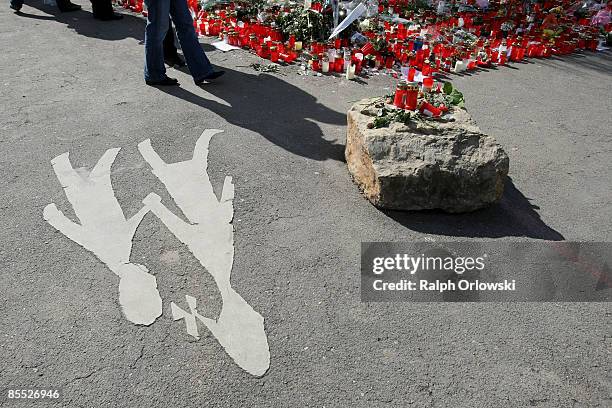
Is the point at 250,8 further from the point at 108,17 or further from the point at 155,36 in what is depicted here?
the point at 155,36

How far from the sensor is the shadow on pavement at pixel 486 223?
3879 mm

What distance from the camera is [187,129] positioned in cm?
520

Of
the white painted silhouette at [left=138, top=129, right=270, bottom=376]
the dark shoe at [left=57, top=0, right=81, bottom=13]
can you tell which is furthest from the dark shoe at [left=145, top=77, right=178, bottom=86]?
the dark shoe at [left=57, top=0, right=81, bottom=13]

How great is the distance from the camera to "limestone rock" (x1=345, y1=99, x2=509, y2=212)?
3.92 m

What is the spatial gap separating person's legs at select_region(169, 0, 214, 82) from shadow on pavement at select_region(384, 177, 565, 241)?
342 cm

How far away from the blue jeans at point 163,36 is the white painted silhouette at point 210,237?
145 centimetres

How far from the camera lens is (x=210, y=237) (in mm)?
3693

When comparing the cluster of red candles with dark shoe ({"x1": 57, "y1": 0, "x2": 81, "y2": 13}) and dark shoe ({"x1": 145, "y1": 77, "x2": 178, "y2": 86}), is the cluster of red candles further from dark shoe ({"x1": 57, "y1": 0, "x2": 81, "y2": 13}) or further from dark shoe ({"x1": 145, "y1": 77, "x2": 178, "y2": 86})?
dark shoe ({"x1": 145, "y1": 77, "x2": 178, "y2": 86})

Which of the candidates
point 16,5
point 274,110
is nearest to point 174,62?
point 274,110

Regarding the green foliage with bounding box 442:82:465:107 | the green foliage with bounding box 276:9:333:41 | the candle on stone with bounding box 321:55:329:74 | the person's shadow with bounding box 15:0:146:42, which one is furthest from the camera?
the person's shadow with bounding box 15:0:146:42

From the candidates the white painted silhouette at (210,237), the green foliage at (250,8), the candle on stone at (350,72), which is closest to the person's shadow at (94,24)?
the green foliage at (250,8)

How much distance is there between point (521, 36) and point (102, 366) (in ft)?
29.6

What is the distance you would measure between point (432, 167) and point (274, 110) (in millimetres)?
2476

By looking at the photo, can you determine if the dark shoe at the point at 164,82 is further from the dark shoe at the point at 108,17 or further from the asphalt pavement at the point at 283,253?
the dark shoe at the point at 108,17
